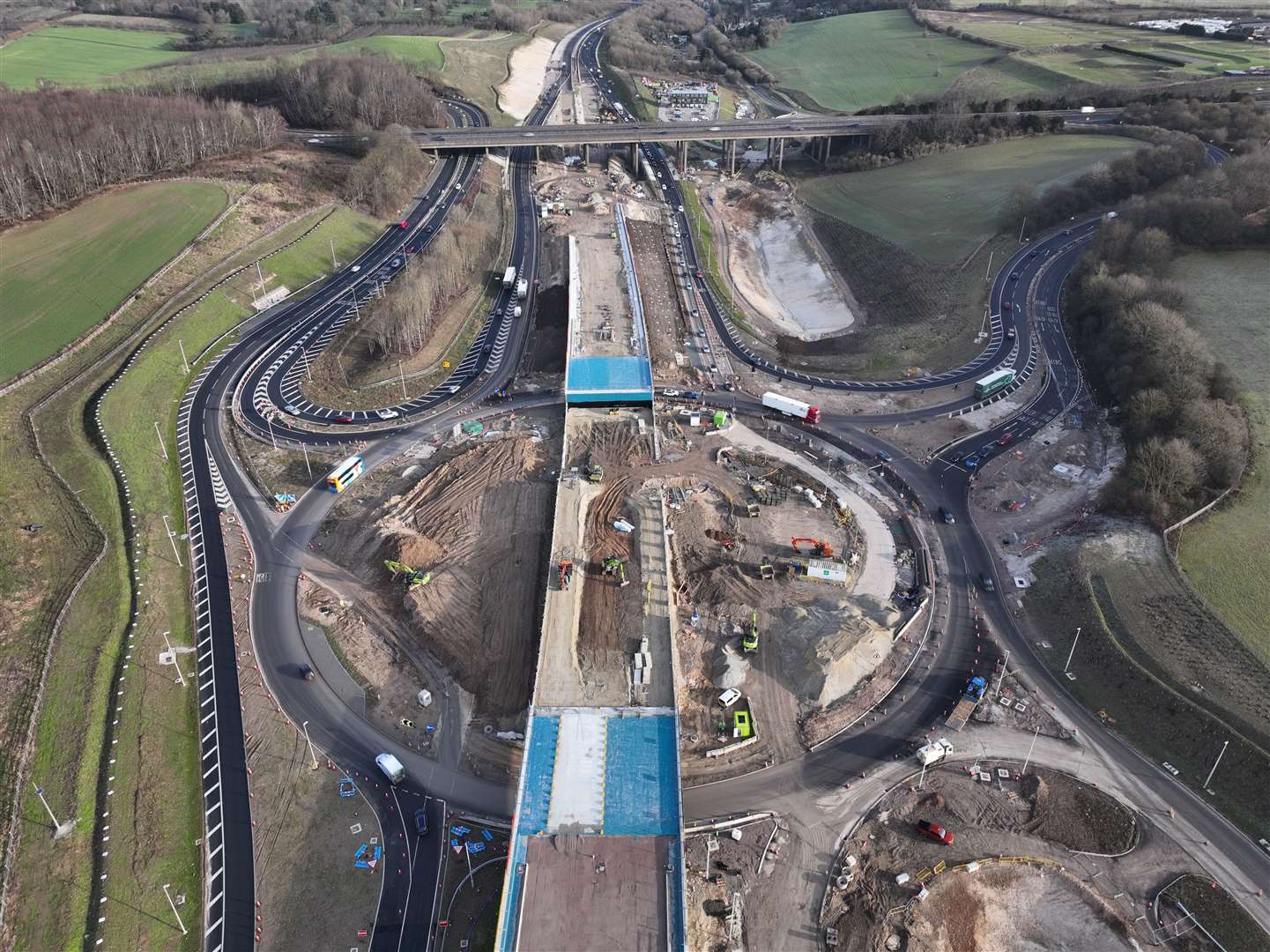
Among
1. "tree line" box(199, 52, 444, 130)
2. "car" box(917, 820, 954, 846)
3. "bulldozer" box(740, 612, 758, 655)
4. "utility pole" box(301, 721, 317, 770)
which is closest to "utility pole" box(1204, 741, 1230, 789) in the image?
"car" box(917, 820, 954, 846)

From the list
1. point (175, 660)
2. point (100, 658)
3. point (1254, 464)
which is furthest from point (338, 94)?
point (1254, 464)

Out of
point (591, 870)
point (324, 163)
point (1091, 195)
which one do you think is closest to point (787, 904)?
point (591, 870)

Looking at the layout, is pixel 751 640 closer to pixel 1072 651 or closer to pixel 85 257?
pixel 1072 651

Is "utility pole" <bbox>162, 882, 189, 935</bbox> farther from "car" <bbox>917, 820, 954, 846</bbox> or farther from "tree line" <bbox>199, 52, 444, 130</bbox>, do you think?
"tree line" <bbox>199, 52, 444, 130</bbox>

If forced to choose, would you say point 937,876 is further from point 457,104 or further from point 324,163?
point 457,104

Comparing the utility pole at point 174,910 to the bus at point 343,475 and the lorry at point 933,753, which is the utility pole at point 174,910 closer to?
the bus at point 343,475

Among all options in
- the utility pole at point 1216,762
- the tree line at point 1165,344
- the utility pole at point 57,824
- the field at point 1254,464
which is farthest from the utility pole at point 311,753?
the tree line at point 1165,344
